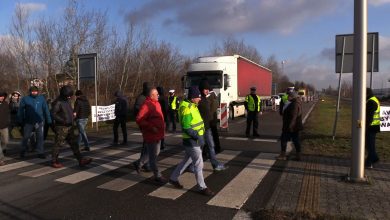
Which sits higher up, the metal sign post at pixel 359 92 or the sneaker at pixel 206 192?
the metal sign post at pixel 359 92

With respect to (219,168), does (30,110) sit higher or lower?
higher

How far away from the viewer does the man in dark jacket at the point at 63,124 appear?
29.3 ft

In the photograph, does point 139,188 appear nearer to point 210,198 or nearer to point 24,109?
point 210,198

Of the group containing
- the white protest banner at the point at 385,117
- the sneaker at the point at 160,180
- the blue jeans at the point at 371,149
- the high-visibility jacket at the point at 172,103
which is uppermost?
the high-visibility jacket at the point at 172,103

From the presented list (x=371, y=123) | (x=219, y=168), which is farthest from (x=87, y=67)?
(x=371, y=123)

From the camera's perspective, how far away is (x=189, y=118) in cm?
680

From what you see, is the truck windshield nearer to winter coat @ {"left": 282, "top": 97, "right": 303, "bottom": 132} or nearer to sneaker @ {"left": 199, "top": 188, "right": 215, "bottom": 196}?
winter coat @ {"left": 282, "top": 97, "right": 303, "bottom": 132}

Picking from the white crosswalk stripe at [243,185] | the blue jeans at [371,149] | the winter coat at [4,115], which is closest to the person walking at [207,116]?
the white crosswalk stripe at [243,185]

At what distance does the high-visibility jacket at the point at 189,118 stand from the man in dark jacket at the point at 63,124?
10.9ft

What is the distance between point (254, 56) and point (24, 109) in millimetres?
64688

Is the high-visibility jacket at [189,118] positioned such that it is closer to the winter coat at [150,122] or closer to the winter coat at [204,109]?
the winter coat at [150,122]

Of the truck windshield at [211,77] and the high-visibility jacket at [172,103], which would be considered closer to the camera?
the high-visibility jacket at [172,103]

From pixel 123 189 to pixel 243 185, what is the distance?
218 centimetres

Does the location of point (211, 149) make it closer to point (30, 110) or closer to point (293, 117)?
point (293, 117)
